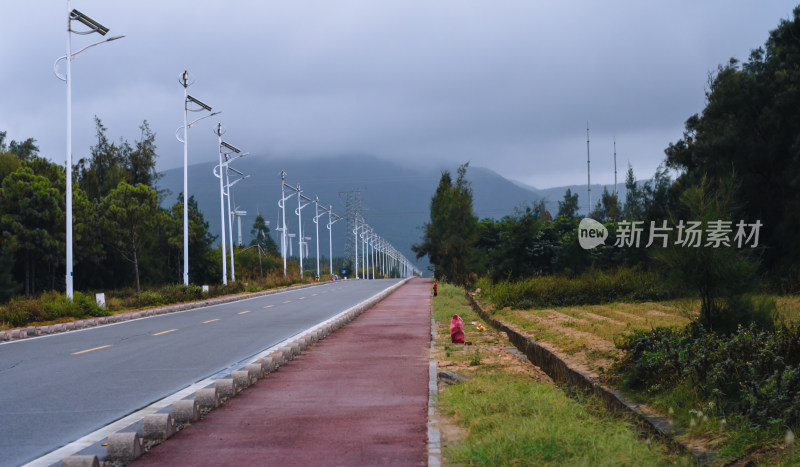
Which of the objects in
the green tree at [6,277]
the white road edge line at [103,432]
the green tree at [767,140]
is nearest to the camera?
the white road edge line at [103,432]

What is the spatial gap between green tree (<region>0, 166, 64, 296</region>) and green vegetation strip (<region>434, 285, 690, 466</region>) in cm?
4562

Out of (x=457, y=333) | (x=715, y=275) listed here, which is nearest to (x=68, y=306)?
(x=457, y=333)

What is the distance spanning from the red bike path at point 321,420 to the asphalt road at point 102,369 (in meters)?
1.38

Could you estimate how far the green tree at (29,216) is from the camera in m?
49.2

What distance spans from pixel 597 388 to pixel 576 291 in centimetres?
1899

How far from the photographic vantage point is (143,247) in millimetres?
A: 65625

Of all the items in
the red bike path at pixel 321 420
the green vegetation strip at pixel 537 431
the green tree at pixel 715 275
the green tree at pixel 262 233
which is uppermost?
the green tree at pixel 262 233

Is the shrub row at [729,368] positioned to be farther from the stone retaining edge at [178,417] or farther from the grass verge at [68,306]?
the grass verge at [68,306]

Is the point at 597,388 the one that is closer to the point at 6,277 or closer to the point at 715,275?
the point at 715,275

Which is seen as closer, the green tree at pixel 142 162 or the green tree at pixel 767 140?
the green tree at pixel 767 140

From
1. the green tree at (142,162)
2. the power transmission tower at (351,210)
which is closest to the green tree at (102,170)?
the green tree at (142,162)

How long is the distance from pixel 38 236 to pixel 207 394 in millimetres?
45355

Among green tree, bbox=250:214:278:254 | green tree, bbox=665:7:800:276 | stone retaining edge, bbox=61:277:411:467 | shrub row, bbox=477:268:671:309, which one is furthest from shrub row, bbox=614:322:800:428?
green tree, bbox=250:214:278:254

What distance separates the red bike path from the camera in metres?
7.18
